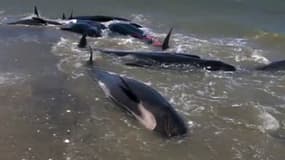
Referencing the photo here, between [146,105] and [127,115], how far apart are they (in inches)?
16.4

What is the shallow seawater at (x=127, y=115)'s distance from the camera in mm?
6816

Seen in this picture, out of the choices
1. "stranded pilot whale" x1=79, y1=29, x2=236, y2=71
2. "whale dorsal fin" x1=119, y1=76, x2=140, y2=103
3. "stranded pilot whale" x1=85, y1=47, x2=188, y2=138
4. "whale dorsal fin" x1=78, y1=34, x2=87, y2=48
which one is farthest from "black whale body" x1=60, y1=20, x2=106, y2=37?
"whale dorsal fin" x1=119, y1=76, x2=140, y2=103

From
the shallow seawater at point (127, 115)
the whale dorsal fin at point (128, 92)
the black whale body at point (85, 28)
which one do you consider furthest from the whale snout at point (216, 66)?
the black whale body at point (85, 28)

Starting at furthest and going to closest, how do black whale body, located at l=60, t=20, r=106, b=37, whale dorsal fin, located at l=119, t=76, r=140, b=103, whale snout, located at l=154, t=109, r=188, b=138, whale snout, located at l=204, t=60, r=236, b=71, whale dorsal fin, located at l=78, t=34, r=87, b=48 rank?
1. black whale body, located at l=60, t=20, r=106, b=37
2. whale dorsal fin, located at l=78, t=34, r=87, b=48
3. whale snout, located at l=204, t=60, r=236, b=71
4. whale dorsal fin, located at l=119, t=76, r=140, b=103
5. whale snout, located at l=154, t=109, r=188, b=138

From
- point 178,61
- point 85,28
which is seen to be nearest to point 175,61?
point 178,61

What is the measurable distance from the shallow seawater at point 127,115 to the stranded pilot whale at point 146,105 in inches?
4.2

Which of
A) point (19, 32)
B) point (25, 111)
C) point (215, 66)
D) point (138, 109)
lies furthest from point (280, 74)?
point (19, 32)

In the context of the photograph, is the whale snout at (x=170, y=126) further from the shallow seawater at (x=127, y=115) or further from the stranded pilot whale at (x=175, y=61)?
the stranded pilot whale at (x=175, y=61)

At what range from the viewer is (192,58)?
32.1ft

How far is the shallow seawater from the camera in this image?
682cm

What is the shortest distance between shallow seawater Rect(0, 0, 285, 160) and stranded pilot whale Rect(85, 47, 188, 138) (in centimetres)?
11

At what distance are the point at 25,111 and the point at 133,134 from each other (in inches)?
66.2

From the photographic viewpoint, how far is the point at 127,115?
7.66 metres

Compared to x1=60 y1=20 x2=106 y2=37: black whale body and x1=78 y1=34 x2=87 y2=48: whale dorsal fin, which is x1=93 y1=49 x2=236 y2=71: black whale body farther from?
x1=60 y1=20 x2=106 y2=37: black whale body
